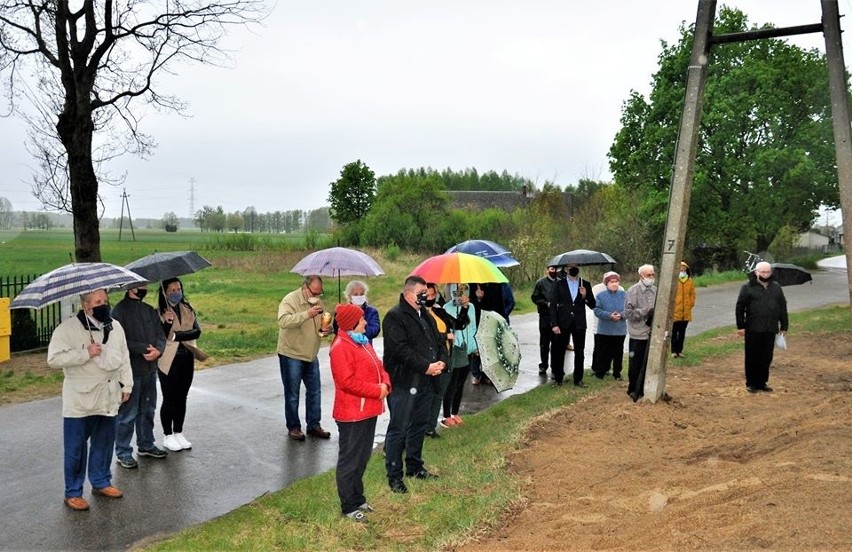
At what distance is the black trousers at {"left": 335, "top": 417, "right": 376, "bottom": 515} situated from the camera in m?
5.64

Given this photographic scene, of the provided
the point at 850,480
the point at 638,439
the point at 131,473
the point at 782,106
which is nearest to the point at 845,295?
the point at 782,106

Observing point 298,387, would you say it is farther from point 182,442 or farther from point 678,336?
point 678,336

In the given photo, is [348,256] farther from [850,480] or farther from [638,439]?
[850,480]

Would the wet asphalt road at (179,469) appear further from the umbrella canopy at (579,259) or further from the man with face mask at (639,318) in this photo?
the umbrella canopy at (579,259)

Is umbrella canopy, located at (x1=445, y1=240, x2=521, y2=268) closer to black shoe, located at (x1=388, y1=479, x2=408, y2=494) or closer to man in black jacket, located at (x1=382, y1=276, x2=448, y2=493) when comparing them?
man in black jacket, located at (x1=382, y1=276, x2=448, y2=493)

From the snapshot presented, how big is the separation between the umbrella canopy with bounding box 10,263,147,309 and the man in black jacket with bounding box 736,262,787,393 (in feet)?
26.4

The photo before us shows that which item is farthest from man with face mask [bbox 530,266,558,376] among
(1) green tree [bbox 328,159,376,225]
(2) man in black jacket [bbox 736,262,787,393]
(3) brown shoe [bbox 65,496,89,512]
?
(1) green tree [bbox 328,159,376,225]

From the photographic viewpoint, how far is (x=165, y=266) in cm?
726

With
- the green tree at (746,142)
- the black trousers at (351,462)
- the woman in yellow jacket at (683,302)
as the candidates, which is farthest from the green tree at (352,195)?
the black trousers at (351,462)

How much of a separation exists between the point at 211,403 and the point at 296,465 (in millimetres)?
3070

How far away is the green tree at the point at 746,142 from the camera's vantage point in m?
35.2

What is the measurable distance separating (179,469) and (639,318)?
6225 mm

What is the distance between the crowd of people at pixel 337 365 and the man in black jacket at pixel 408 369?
10mm

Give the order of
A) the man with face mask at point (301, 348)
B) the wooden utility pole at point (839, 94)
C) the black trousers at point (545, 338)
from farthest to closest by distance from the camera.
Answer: the black trousers at point (545, 338)
the wooden utility pole at point (839, 94)
the man with face mask at point (301, 348)
